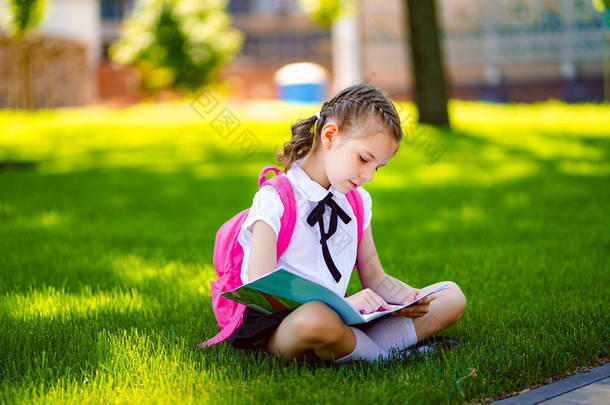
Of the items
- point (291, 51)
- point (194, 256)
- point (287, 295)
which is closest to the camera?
point (287, 295)

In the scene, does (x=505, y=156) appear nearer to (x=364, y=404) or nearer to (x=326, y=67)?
(x=364, y=404)

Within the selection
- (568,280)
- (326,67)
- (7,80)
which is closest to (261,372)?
(568,280)

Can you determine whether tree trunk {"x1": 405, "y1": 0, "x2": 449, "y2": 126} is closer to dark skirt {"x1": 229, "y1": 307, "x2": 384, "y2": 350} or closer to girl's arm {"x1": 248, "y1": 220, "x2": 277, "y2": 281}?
dark skirt {"x1": 229, "y1": 307, "x2": 384, "y2": 350}

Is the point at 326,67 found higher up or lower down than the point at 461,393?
higher up

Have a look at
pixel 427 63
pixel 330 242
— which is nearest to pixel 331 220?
pixel 330 242

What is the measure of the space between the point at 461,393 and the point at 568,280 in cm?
208

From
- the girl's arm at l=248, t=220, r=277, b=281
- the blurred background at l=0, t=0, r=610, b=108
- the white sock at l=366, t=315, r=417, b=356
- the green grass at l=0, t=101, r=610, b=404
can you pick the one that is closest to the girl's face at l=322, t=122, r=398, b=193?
the girl's arm at l=248, t=220, r=277, b=281

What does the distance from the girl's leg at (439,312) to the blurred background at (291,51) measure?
2666 centimetres

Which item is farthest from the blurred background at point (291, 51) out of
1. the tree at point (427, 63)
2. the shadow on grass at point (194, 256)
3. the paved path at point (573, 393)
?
the paved path at point (573, 393)

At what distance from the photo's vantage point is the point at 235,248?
3115 mm

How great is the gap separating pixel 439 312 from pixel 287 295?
813 mm

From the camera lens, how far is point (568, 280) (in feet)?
14.4

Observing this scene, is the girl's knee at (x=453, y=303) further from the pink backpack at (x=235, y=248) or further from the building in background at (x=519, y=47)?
the building in background at (x=519, y=47)

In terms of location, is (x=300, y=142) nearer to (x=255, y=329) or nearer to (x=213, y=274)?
(x=255, y=329)
